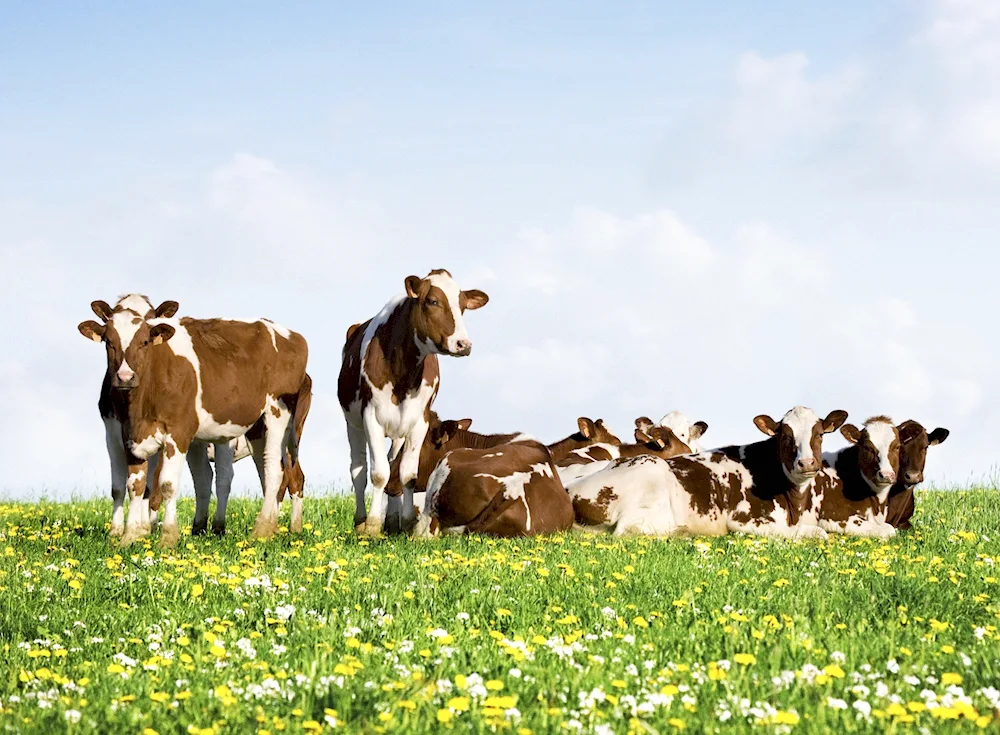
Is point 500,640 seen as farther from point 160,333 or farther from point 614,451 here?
point 614,451

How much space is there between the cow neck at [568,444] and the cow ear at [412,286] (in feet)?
21.5

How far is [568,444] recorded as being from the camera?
2178cm

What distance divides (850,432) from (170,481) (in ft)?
32.1

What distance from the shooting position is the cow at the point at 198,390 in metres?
14.6

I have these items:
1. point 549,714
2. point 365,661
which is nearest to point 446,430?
point 365,661

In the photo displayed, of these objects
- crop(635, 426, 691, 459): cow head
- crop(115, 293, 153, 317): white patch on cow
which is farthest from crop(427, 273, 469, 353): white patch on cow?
crop(635, 426, 691, 459): cow head

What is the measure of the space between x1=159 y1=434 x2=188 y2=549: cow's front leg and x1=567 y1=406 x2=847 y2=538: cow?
5.24m

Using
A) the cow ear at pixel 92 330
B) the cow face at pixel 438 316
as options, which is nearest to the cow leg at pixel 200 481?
the cow ear at pixel 92 330

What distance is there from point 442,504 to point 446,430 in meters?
4.12

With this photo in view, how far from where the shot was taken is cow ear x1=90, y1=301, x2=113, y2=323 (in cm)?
1605

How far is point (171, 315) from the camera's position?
16.4 metres

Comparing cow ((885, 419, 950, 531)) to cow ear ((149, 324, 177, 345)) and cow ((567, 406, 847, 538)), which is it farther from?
cow ear ((149, 324, 177, 345))

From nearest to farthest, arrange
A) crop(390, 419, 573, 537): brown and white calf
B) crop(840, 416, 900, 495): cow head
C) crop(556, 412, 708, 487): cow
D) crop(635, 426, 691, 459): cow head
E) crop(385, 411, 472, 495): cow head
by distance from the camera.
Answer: crop(390, 419, 573, 537): brown and white calf → crop(840, 416, 900, 495): cow head → crop(385, 411, 472, 495): cow head → crop(556, 412, 708, 487): cow → crop(635, 426, 691, 459): cow head

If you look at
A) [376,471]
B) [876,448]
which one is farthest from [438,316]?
[876,448]
